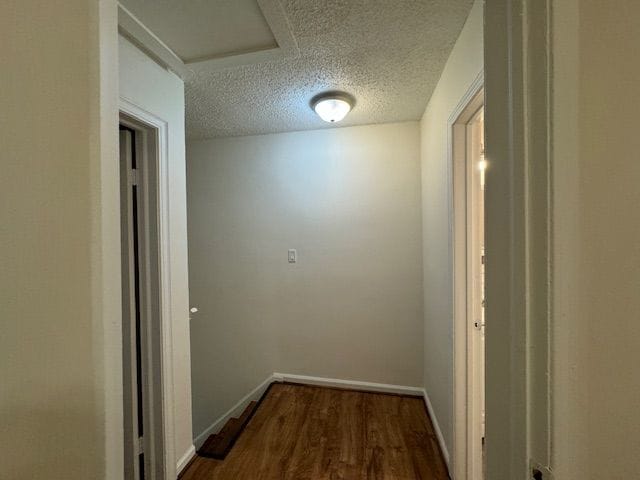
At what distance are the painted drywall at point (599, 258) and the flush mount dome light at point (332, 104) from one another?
151 centimetres

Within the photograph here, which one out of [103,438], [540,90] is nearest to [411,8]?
[540,90]

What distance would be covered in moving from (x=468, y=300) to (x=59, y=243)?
63.1 inches

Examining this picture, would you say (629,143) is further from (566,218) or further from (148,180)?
(148,180)

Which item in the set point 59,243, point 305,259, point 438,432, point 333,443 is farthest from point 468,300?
point 59,243

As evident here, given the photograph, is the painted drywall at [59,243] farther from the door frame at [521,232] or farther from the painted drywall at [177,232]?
the painted drywall at [177,232]

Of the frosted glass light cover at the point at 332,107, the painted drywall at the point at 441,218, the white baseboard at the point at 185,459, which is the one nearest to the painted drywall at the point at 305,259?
the painted drywall at the point at 441,218

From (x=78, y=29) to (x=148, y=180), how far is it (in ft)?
3.75

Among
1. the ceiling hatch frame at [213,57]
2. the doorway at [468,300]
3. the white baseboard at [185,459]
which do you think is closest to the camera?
the ceiling hatch frame at [213,57]

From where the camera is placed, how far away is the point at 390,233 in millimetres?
2305

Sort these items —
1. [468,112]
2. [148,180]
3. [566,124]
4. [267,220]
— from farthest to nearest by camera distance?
[267,220], [148,180], [468,112], [566,124]

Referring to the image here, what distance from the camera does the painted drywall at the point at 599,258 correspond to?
39 centimetres

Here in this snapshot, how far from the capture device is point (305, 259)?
2.46 metres

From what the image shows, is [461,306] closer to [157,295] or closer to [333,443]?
[333,443]

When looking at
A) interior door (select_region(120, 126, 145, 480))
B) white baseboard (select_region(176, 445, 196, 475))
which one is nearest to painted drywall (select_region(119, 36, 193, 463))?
white baseboard (select_region(176, 445, 196, 475))
